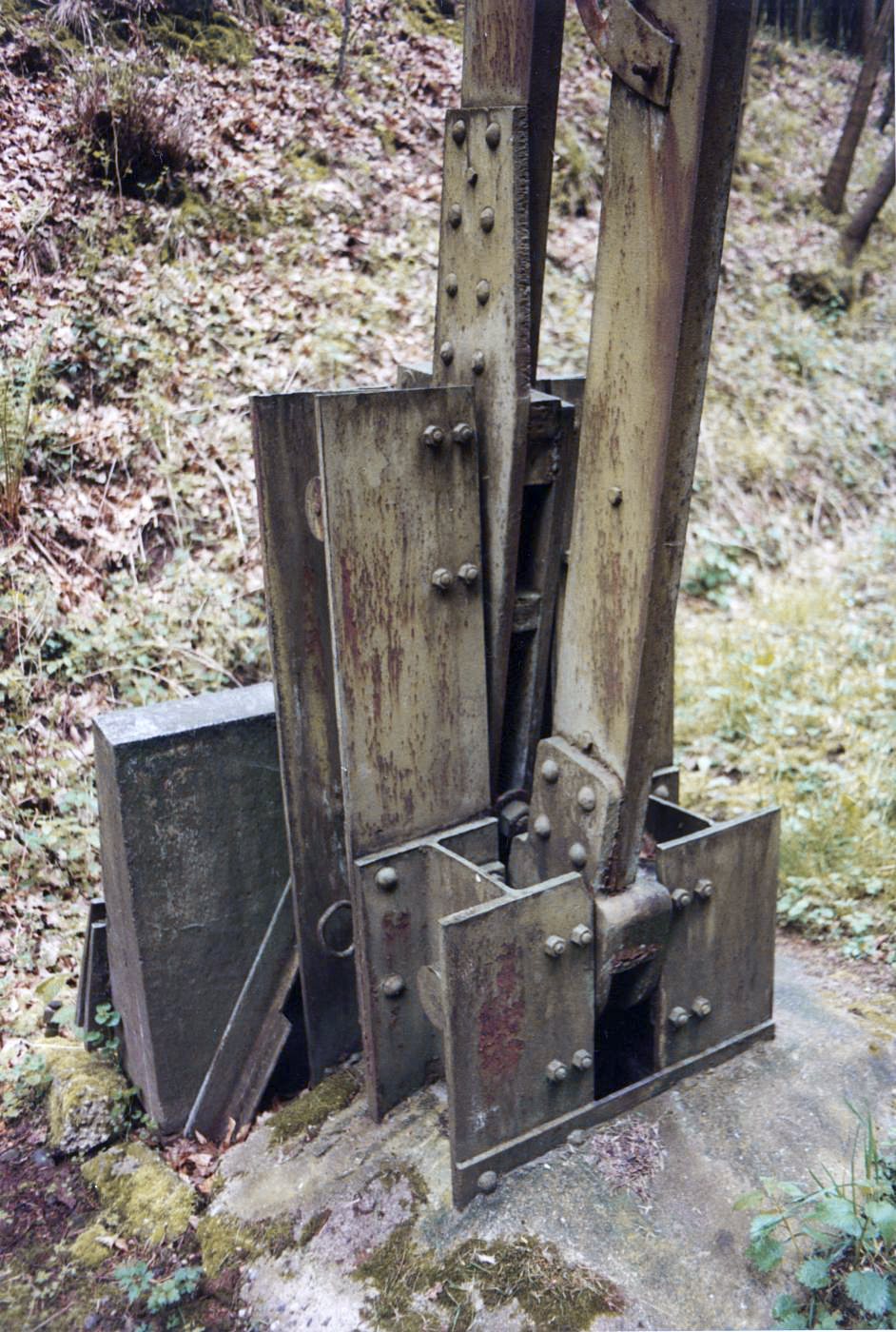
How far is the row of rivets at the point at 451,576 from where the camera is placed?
2.37 meters

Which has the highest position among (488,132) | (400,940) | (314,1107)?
(488,132)

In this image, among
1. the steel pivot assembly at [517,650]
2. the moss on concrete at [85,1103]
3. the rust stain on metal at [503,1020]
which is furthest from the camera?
the moss on concrete at [85,1103]

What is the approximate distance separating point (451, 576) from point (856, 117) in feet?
21.0

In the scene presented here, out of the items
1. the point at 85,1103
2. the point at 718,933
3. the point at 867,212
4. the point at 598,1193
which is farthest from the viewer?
the point at 867,212

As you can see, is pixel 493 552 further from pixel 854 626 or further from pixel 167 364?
pixel 854 626

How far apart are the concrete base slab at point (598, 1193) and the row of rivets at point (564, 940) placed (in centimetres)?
47

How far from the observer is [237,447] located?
486 centimetres

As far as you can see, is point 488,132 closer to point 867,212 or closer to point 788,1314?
Result: point 788,1314

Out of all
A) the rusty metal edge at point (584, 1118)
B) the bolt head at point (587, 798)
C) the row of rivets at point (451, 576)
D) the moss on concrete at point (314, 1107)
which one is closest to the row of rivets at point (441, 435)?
the row of rivets at point (451, 576)

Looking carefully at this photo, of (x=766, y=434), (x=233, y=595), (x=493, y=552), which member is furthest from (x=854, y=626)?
(x=493, y=552)

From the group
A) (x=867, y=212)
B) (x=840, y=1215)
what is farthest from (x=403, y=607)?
(x=867, y=212)

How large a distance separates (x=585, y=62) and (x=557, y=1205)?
719cm

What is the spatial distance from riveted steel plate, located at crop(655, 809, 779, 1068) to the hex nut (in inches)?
41.6

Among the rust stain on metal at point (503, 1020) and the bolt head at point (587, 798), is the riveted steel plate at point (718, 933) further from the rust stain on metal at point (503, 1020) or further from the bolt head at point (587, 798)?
the rust stain on metal at point (503, 1020)
